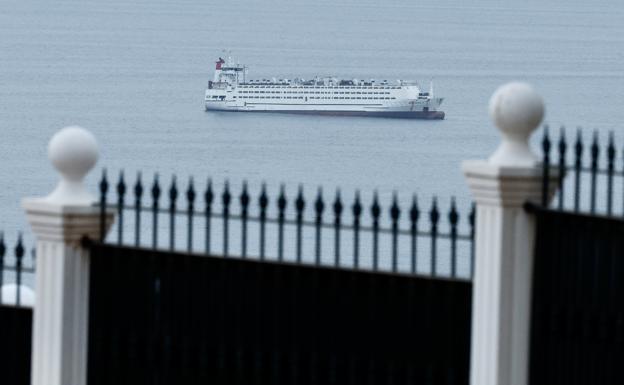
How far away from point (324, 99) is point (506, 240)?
10173 cm

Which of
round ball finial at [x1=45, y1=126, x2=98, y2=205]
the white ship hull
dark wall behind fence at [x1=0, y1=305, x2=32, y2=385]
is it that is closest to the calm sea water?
the white ship hull

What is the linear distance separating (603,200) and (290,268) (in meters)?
38.7

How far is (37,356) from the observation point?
357 inches

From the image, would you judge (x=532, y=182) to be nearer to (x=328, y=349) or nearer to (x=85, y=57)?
(x=328, y=349)

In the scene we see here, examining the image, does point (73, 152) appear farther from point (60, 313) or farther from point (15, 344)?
point (15, 344)

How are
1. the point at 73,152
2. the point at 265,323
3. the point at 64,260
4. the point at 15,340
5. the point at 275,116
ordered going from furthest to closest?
the point at 275,116
the point at 15,340
the point at 64,260
the point at 73,152
the point at 265,323

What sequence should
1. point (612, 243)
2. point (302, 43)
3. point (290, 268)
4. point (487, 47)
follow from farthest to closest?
point (302, 43) < point (487, 47) < point (290, 268) < point (612, 243)

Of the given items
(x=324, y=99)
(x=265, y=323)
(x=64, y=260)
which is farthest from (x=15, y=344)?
(x=324, y=99)

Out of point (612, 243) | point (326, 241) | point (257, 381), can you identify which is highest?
point (612, 243)

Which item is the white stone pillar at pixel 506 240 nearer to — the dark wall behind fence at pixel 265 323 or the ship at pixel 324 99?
the dark wall behind fence at pixel 265 323

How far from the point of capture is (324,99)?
10981cm

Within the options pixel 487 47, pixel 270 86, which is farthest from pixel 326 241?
pixel 487 47

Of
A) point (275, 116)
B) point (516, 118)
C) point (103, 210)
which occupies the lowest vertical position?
point (275, 116)

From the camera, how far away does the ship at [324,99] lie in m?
108
